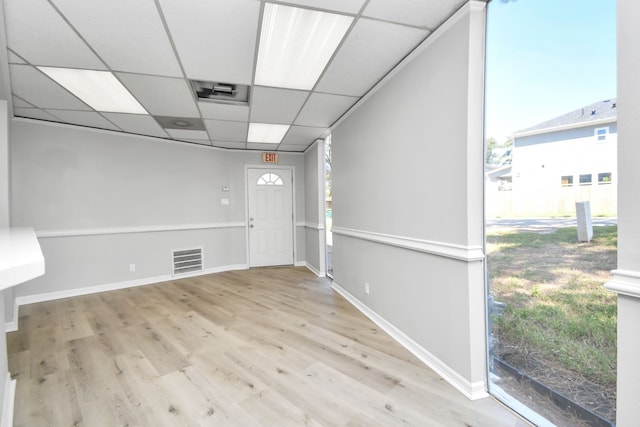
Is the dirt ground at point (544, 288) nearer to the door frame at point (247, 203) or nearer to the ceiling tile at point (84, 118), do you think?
the door frame at point (247, 203)

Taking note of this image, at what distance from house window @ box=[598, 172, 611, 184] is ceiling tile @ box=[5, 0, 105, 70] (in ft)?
10.0

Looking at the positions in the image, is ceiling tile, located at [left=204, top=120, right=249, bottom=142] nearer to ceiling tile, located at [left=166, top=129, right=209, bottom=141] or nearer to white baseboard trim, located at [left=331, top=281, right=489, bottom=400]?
ceiling tile, located at [left=166, top=129, right=209, bottom=141]

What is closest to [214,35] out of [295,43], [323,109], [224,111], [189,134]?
[295,43]

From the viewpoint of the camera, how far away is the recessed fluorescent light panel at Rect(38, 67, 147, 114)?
7.72 feet

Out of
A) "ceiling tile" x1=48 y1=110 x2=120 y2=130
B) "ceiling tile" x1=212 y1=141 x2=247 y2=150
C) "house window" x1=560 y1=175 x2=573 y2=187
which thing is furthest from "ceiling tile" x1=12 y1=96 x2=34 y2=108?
"house window" x1=560 y1=175 x2=573 y2=187

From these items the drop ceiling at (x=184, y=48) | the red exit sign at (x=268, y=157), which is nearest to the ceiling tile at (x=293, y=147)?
the red exit sign at (x=268, y=157)

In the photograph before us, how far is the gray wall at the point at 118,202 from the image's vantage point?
3584 mm

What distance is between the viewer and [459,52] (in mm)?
1689

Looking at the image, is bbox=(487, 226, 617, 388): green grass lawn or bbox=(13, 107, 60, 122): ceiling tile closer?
bbox=(487, 226, 617, 388): green grass lawn

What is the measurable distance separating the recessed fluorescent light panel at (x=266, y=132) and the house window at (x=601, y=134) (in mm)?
3248

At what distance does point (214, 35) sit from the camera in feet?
6.08

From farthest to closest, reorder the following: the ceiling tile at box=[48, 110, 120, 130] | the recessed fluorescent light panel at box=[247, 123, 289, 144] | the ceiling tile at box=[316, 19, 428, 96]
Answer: the recessed fluorescent light panel at box=[247, 123, 289, 144]
the ceiling tile at box=[48, 110, 120, 130]
the ceiling tile at box=[316, 19, 428, 96]

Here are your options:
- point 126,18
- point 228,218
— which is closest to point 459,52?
point 126,18

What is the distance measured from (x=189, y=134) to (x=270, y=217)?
6.93 feet
